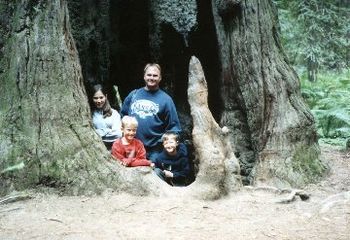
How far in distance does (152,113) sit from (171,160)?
805 mm

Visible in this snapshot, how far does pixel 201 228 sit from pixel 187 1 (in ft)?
18.9

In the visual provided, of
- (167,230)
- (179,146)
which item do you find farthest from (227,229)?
(179,146)

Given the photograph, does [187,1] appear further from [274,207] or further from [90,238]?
[90,238]

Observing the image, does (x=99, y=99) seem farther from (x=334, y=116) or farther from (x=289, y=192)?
(x=334, y=116)

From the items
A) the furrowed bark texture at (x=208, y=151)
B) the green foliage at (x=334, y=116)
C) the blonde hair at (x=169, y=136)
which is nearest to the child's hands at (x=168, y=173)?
the blonde hair at (x=169, y=136)

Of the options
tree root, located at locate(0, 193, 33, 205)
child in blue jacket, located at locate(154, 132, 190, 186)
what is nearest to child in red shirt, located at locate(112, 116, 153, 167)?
child in blue jacket, located at locate(154, 132, 190, 186)

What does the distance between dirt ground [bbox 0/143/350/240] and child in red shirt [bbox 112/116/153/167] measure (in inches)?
32.9

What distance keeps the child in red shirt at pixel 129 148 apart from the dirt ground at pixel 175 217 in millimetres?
837

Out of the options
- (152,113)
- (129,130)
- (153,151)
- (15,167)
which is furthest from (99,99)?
(15,167)

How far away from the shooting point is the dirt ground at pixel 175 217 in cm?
420

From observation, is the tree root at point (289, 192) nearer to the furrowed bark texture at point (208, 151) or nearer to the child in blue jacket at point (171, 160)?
the furrowed bark texture at point (208, 151)

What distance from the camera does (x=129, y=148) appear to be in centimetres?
604

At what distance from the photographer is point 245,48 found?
697 cm

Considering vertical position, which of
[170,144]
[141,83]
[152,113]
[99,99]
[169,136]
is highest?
[141,83]
